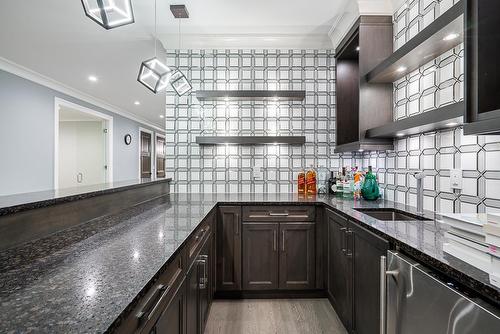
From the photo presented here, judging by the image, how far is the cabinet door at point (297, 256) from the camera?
2588mm

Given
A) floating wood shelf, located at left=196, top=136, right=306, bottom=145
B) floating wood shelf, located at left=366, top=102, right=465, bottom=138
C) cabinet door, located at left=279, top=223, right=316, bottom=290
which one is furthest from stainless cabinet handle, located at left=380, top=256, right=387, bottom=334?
floating wood shelf, located at left=196, top=136, right=306, bottom=145

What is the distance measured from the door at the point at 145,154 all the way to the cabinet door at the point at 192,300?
704cm

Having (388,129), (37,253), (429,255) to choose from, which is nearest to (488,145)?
(388,129)

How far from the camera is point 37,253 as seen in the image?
107 centimetres

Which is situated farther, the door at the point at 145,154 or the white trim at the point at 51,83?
the door at the point at 145,154

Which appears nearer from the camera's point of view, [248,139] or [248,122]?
[248,139]

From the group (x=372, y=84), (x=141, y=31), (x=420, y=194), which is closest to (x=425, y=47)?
(x=372, y=84)

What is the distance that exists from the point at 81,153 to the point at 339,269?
21.0 ft

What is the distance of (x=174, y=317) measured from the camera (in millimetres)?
1153

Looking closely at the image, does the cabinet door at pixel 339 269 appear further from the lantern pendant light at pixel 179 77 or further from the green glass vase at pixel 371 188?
the lantern pendant light at pixel 179 77

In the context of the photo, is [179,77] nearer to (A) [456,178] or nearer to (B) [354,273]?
(B) [354,273]

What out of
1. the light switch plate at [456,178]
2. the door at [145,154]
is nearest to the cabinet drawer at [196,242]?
the light switch plate at [456,178]

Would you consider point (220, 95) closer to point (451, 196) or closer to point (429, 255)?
point (451, 196)

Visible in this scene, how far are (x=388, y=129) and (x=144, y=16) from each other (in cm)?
242
